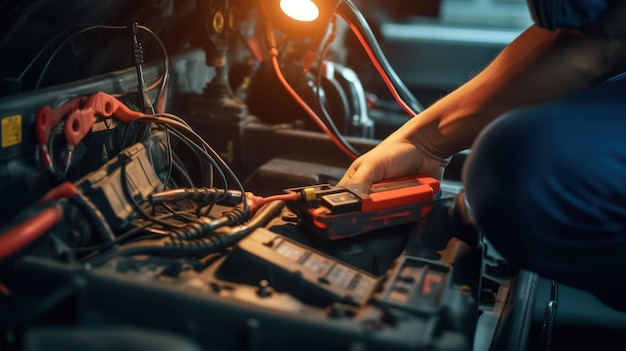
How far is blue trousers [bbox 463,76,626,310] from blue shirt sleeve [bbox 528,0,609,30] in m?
0.10

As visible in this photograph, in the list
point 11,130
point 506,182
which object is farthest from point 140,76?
point 506,182

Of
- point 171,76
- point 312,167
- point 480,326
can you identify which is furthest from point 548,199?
point 171,76

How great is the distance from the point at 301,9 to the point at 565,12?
0.55 meters

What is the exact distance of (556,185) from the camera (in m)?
0.73

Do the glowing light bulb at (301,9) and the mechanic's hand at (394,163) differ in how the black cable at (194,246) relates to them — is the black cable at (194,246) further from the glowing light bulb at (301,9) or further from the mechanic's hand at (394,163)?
the glowing light bulb at (301,9)

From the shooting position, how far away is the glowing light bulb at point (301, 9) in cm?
122

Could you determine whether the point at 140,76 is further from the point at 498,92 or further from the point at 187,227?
the point at 498,92

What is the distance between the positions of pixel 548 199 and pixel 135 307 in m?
0.46

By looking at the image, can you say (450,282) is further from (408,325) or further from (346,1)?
(346,1)

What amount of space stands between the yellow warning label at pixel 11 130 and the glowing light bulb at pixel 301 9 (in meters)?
0.58

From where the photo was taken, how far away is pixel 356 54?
8.50 feet

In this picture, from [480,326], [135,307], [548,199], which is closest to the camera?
[135,307]

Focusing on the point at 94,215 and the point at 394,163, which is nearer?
the point at 94,215

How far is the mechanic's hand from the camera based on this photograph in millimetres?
1012
